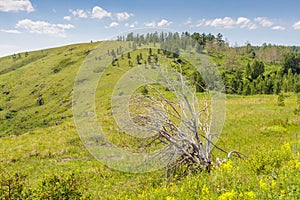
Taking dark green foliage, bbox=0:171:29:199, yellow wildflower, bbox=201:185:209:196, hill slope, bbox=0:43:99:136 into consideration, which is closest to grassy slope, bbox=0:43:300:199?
yellow wildflower, bbox=201:185:209:196

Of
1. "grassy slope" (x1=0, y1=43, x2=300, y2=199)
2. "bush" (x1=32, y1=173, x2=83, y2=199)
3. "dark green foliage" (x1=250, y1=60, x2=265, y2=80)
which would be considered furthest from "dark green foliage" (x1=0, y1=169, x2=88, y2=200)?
"dark green foliage" (x1=250, y1=60, x2=265, y2=80)

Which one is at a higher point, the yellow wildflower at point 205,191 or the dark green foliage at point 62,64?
the yellow wildflower at point 205,191

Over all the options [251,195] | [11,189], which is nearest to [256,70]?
[251,195]

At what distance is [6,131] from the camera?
118312mm

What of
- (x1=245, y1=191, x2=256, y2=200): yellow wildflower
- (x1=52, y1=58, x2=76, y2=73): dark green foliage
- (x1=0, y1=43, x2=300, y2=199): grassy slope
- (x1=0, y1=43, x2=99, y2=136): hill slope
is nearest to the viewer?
(x1=245, y1=191, x2=256, y2=200): yellow wildflower

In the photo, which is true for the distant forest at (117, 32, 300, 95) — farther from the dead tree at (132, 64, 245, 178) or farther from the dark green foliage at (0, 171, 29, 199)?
the dark green foliage at (0, 171, 29, 199)

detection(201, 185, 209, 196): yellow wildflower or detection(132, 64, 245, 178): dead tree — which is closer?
detection(201, 185, 209, 196): yellow wildflower

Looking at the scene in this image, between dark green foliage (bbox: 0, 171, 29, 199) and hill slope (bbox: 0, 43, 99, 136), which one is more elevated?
dark green foliage (bbox: 0, 171, 29, 199)

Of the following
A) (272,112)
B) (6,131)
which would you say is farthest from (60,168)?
(6,131)

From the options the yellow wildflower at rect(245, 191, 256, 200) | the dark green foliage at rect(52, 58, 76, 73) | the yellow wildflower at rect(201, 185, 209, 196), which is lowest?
the dark green foliage at rect(52, 58, 76, 73)

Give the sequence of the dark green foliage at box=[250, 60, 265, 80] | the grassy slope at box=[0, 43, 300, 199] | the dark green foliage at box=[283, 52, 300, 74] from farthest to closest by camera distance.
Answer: the dark green foliage at box=[283, 52, 300, 74], the dark green foliage at box=[250, 60, 265, 80], the grassy slope at box=[0, 43, 300, 199]

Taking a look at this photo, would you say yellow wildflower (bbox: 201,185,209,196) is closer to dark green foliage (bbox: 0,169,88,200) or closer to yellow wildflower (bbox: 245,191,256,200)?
yellow wildflower (bbox: 245,191,256,200)

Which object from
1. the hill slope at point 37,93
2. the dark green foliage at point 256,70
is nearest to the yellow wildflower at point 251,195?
the dark green foliage at point 256,70

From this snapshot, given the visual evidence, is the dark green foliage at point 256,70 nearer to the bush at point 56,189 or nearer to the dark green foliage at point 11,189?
the bush at point 56,189
